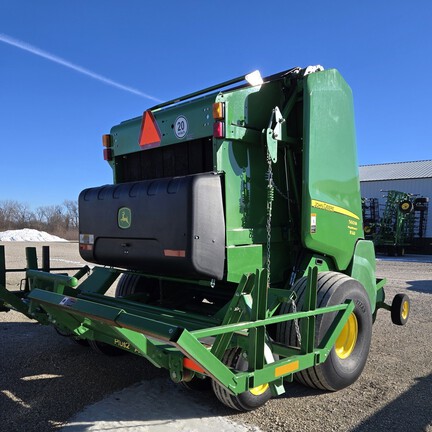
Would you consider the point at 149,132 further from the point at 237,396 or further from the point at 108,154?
the point at 237,396

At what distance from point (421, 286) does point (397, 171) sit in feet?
75.0

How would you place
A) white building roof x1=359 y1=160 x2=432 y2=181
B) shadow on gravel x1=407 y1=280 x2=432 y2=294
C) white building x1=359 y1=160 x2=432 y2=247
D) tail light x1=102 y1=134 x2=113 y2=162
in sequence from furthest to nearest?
1. white building roof x1=359 y1=160 x2=432 y2=181
2. white building x1=359 y1=160 x2=432 y2=247
3. shadow on gravel x1=407 y1=280 x2=432 y2=294
4. tail light x1=102 y1=134 x2=113 y2=162

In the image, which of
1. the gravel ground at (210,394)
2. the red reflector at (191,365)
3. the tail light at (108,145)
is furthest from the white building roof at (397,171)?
the red reflector at (191,365)

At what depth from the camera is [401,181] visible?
1109 inches

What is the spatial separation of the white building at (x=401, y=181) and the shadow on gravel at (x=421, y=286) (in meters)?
14.6

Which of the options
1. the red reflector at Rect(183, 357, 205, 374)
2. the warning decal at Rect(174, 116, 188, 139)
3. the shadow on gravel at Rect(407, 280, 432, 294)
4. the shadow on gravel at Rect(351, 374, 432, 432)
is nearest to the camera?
Result: the red reflector at Rect(183, 357, 205, 374)

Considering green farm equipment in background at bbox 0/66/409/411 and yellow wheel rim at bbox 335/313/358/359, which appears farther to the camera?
yellow wheel rim at bbox 335/313/358/359

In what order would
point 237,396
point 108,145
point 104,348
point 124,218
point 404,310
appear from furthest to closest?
1. point 404,310
2. point 108,145
3. point 104,348
4. point 124,218
5. point 237,396

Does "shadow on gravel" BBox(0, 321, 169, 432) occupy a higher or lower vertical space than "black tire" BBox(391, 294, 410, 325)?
lower

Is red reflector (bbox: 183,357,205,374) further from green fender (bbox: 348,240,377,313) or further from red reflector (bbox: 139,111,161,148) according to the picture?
green fender (bbox: 348,240,377,313)

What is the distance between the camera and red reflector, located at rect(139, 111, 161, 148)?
13.6 feet

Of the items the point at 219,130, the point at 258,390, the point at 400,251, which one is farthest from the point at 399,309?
the point at 400,251

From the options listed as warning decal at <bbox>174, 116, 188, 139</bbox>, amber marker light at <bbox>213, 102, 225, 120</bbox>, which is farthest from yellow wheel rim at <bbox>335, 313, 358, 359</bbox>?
warning decal at <bbox>174, 116, 188, 139</bbox>

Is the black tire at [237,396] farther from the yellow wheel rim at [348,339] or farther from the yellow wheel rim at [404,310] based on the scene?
the yellow wheel rim at [404,310]
